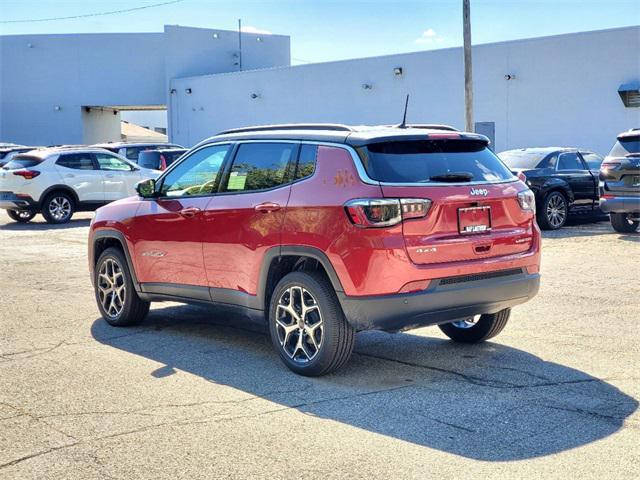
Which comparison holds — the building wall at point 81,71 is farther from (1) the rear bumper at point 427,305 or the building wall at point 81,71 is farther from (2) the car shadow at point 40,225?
(1) the rear bumper at point 427,305

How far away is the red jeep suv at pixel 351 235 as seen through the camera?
6.15 metres

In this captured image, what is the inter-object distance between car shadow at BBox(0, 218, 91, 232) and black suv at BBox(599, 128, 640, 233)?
11.5 m

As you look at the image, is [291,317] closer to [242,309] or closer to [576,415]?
[242,309]

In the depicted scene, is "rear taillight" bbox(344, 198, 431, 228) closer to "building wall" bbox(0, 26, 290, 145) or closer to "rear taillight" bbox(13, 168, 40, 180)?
"rear taillight" bbox(13, 168, 40, 180)

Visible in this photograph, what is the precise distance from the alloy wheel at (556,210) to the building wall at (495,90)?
10.1 m

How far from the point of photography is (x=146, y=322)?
8969mm

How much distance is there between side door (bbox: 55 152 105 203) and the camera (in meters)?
→ 21.7

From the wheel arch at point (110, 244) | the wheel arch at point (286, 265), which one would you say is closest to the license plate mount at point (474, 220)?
the wheel arch at point (286, 265)

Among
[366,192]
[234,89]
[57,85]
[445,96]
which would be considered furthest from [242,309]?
[57,85]

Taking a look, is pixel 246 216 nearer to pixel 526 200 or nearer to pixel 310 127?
pixel 310 127

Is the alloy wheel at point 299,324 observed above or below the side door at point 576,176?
below

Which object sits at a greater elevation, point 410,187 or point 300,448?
point 410,187

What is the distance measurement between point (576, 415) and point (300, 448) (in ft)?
5.67

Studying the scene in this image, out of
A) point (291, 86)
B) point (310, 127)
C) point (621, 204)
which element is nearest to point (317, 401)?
point (310, 127)
